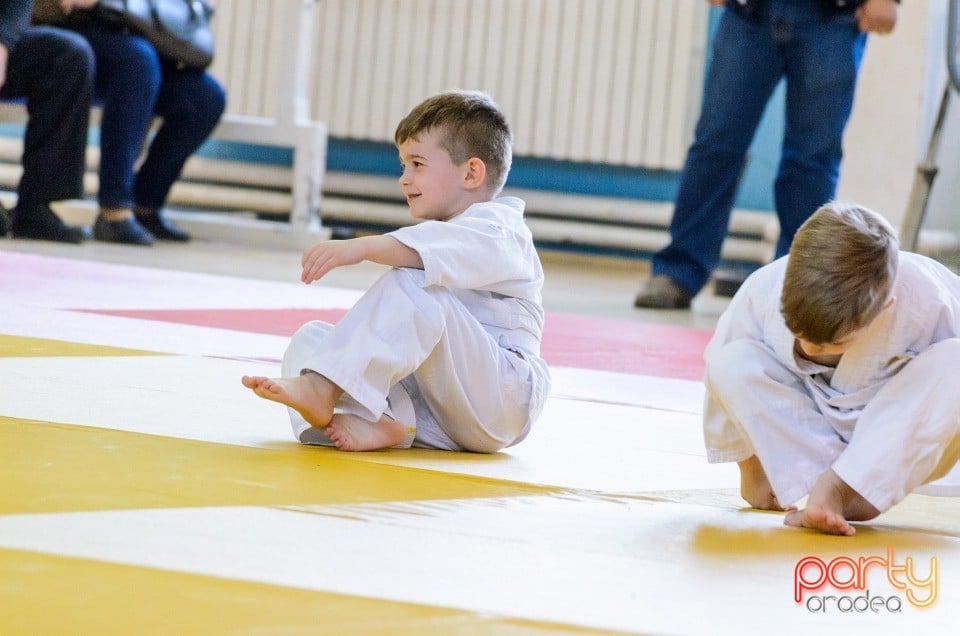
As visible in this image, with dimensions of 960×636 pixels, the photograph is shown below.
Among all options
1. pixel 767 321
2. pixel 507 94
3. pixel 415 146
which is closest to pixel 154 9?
pixel 507 94

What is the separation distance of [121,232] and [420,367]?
8.20 ft

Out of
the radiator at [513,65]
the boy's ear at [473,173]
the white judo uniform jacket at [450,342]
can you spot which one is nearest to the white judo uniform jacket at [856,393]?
the white judo uniform jacket at [450,342]

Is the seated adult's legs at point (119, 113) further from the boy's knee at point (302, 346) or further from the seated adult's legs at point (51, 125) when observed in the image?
the boy's knee at point (302, 346)

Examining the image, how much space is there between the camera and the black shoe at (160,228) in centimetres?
390

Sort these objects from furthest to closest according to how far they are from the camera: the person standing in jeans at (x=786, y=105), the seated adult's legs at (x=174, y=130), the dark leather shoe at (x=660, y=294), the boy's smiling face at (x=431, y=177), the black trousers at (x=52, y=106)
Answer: the seated adult's legs at (x=174, y=130) → the black trousers at (x=52, y=106) → the dark leather shoe at (x=660, y=294) → the person standing in jeans at (x=786, y=105) → the boy's smiling face at (x=431, y=177)

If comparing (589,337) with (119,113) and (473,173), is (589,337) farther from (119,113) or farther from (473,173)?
(119,113)

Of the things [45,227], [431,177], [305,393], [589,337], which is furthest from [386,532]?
[45,227]

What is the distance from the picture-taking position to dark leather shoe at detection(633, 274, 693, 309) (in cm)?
309

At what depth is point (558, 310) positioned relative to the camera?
2797mm

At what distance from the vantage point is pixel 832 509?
40.4 inches

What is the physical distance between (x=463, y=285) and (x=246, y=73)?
3496mm

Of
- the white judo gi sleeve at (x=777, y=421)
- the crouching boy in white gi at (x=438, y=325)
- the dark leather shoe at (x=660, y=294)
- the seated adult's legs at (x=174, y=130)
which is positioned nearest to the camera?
the white judo gi sleeve at (x=777, y=421)

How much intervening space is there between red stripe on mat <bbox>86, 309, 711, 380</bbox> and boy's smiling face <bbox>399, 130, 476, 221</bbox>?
2.17ft

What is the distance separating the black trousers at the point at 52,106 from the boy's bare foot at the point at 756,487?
8.67 ft
